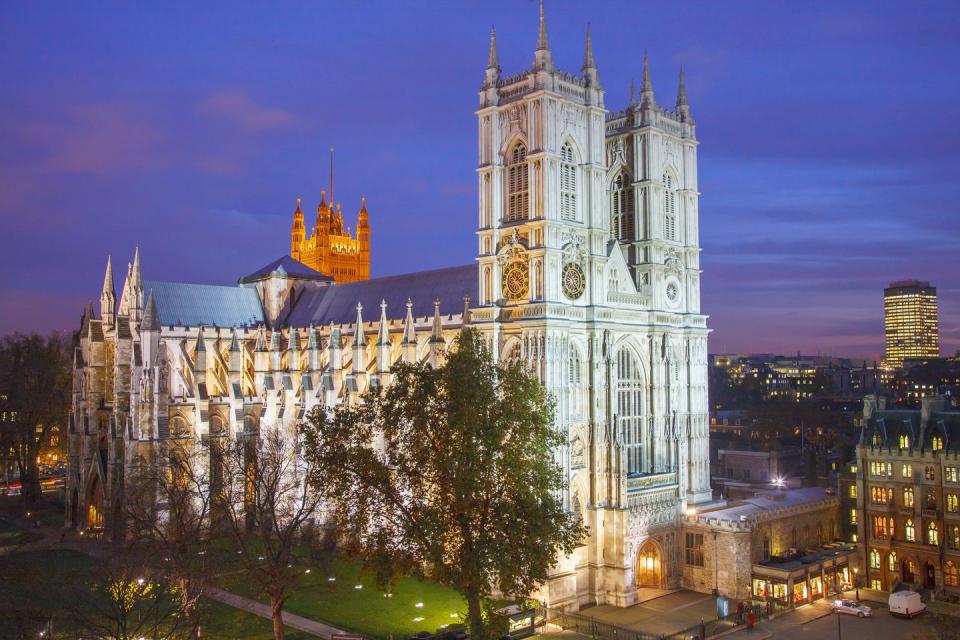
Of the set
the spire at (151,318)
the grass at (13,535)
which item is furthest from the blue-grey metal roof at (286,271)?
the grass at (13,535)

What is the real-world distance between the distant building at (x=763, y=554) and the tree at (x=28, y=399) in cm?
5346

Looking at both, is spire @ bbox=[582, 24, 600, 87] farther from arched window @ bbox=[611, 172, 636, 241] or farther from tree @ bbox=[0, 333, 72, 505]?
tree @ bbox=[0, 333, 72, 505]

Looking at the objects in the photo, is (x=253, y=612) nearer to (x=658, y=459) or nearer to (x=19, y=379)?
(x=658, y=459)

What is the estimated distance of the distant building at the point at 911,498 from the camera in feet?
150

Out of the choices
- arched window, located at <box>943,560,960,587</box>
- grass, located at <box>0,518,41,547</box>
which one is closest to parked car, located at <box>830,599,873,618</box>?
arched window, located at <box>943,560,960,587</box>

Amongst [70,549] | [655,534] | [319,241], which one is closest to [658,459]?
[655,534]

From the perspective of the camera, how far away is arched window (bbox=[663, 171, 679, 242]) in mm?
53781

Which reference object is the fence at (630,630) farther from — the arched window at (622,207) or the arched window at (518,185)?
the arched window at (622,207)

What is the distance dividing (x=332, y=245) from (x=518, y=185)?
68098 millimetres

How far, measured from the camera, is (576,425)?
46.1m

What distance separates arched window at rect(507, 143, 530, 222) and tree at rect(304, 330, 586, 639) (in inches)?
697

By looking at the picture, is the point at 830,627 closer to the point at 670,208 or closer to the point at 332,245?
the point at 670,208

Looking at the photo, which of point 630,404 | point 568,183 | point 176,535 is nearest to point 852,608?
point 630,404

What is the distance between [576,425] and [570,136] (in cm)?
1590
